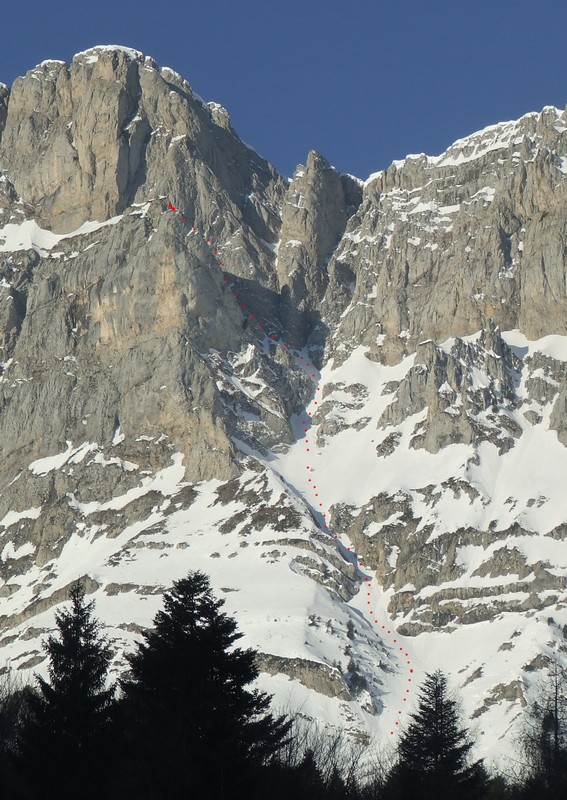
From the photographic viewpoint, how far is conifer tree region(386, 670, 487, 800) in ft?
226

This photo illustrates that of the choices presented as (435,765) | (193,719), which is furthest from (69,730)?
(435,765)

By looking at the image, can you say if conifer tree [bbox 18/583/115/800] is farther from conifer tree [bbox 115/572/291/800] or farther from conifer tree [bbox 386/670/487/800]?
conifer tree [bbox 386/670/487/800]

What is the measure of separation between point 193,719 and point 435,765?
23739mm

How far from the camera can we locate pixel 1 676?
182875 mm

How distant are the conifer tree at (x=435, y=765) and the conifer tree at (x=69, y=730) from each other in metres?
20.1

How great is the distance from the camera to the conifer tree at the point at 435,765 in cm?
6875

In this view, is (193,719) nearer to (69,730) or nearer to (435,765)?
(69,730)

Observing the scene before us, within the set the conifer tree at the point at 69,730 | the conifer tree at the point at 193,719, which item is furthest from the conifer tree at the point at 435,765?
the conifer tree at the point at 69,730

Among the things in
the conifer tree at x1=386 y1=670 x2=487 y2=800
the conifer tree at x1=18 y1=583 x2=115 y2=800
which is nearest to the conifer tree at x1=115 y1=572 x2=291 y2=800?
the conifer tree at x1=18 y1=583 x2=115 y2=800

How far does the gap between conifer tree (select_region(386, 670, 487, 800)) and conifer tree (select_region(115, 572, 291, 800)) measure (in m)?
13.8

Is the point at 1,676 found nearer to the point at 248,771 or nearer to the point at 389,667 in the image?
the point at 389,667

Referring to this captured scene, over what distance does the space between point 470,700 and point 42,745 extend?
135 metres

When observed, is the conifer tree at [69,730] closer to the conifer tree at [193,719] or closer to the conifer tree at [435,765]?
the conifer tree at [193,719]

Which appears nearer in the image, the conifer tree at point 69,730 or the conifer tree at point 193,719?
the conifer tree at point 69,730
